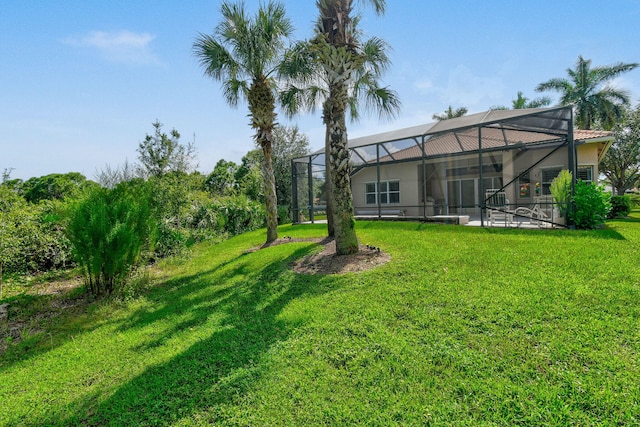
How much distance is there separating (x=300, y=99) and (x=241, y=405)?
1112 cm

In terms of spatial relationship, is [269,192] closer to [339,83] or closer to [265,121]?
[265,121]

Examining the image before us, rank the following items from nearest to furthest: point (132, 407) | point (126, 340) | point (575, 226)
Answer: point (132, 407) → point (126, 340) → point (575, 226)

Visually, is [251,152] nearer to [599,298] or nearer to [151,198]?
[151,198]

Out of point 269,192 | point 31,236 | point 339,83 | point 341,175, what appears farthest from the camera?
point 269,192

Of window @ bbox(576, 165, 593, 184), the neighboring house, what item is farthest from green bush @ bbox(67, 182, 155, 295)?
window @ bbox(576, 165, 593, 184)

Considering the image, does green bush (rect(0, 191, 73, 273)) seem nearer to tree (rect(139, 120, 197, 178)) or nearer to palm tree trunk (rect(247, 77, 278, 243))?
tree (rect(139, 120, 197, 178))

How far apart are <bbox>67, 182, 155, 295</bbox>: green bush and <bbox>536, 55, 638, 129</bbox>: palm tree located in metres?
31.4

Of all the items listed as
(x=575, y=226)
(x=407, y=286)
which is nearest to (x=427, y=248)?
(x=407, y=286)

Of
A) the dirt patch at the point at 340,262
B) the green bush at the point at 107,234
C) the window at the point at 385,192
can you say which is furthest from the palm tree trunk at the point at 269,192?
the window at the point at 385,192

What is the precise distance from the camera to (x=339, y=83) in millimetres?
6980

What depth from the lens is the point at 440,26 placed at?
876 centimetres

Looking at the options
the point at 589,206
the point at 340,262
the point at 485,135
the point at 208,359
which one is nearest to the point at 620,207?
the point at 485,135

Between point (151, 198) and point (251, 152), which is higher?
point (251, 152)

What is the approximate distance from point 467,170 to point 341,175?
11274mm
